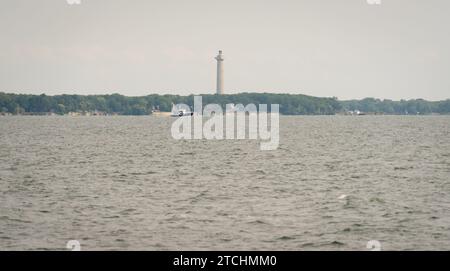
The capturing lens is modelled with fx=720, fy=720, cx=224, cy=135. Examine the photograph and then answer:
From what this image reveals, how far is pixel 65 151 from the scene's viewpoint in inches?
2518

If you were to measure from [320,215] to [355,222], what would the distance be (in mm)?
1738

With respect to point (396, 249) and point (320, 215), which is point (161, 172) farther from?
point (396, 249)

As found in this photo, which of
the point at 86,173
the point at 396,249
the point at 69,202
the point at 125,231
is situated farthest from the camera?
the point at 86,173

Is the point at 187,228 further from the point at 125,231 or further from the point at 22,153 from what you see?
the point at 22,153

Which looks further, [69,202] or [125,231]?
[69,202]

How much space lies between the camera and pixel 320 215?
2758cm

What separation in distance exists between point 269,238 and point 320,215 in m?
4.90
